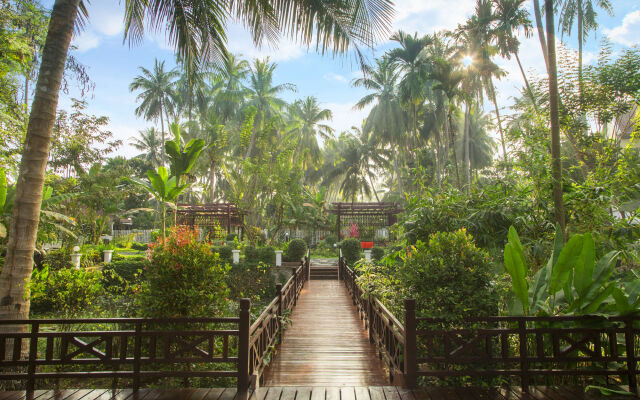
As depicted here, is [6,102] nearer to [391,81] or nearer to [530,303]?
[530,303]

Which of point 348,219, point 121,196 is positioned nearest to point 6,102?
point 121,196

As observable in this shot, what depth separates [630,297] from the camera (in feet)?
11.3

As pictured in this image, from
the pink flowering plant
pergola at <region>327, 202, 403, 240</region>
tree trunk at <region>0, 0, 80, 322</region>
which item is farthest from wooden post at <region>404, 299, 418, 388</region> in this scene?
pergola at <region>327, 202, 403, 240</region>

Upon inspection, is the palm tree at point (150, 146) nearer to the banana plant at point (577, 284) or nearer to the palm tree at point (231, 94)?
the palm tree at point (231, 94)

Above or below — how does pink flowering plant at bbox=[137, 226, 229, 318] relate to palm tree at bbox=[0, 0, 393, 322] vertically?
below

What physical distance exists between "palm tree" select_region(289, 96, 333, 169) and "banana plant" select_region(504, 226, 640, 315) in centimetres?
2788

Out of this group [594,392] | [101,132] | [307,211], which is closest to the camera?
[594,392]

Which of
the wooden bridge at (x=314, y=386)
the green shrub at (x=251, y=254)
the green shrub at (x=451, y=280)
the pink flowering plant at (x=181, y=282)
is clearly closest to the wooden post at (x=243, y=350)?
the wooden bridge at (x=314, y=386)

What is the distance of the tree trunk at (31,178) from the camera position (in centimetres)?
379

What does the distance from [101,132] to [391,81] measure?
21.2 m

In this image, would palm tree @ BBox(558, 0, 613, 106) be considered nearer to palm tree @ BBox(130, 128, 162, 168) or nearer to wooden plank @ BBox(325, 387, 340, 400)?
wooden plank @ BBox(325, 387, 340, 400)

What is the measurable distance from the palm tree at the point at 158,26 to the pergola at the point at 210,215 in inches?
511

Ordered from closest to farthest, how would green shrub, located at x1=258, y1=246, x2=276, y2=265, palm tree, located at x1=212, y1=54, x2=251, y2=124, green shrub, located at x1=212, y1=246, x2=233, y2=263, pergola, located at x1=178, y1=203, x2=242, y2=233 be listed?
1. green shrub, located at x1=212, y1=246, x2=233, y2=263
2. green shrub, located at x1=258, y1=246, x2=276, y2=265
3. pergola, located at x1=178, y1=203, x2=242, y2=233
4. palm tree, located at x1=212, y1=54, x2=251, y2=124

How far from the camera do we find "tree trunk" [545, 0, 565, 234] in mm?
5051
